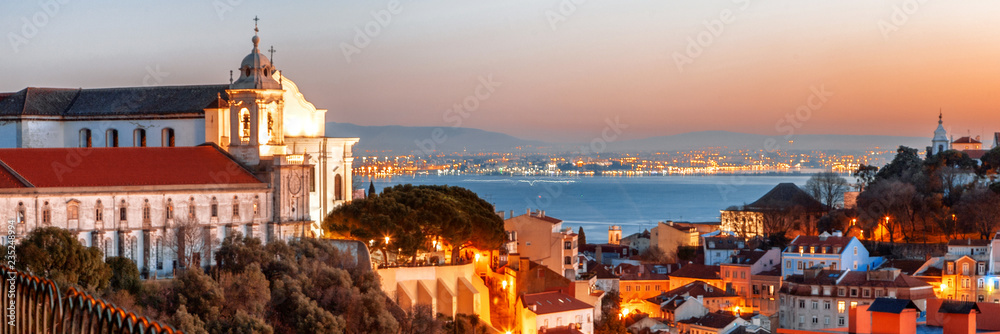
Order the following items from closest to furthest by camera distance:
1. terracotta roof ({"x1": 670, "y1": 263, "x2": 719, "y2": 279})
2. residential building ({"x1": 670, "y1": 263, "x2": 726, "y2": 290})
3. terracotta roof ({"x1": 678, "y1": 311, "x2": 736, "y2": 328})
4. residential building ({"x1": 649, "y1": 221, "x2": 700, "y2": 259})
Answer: terracotta roof ({"x1": 678, "y1": 311, "x2": 736, "y2": 328}) → residential building ({"x1": 670, "y1": 263, "x2": 726, "y2": 290}) → terracotta roof ({"x1": 670, "y1": 263, "x2": 719, "y2": 279}) → residential building ({"x1": 649, "y1": 221, "x2": 700, "y2": 259})

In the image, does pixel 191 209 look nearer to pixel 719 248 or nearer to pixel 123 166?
pixel 123 166

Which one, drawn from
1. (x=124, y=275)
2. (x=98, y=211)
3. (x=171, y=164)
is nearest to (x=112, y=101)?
(x=171, y=164)

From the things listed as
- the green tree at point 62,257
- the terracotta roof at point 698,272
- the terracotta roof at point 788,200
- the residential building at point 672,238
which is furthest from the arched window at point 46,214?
the terracotta roof at point 788,200

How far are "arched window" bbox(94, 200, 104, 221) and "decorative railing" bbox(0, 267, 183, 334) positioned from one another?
885 inches

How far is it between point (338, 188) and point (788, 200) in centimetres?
3843

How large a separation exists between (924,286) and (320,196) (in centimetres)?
2135

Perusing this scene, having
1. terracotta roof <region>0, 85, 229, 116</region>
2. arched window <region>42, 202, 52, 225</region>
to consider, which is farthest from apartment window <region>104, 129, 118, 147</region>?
arched window <region>42, 202, 52, 225</region>

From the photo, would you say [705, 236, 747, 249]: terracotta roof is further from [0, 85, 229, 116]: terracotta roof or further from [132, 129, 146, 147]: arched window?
[132, 129, 146, 147]: arched window

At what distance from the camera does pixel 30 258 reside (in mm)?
22734

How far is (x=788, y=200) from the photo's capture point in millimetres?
66938

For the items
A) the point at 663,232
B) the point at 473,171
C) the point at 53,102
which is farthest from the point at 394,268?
the point at 473,171

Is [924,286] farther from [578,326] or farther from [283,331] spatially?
[283,331]

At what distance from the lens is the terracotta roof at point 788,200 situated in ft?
206

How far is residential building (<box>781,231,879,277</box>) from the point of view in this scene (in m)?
45.3
